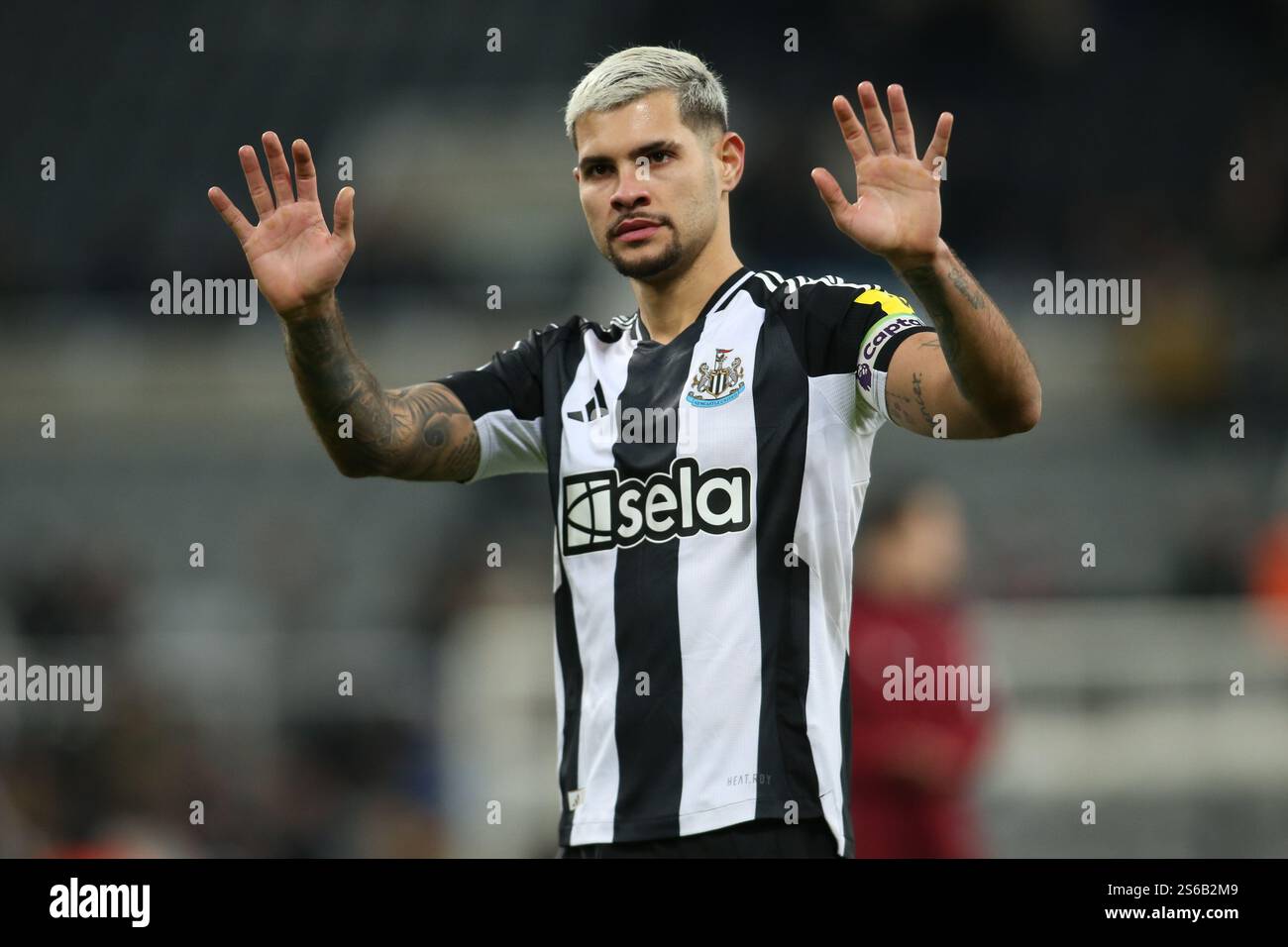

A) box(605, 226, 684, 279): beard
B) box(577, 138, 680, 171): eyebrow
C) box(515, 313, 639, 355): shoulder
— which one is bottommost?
box(515, 313, 639, 355): shoulder

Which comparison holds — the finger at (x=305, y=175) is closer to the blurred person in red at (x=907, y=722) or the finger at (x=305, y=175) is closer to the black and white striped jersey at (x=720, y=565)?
the black and white striped jersey at (x=720, y=565)

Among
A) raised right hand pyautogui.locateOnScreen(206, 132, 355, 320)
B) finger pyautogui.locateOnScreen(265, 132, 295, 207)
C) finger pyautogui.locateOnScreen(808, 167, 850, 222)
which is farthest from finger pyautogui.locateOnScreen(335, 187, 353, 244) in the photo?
finger pyautogui.locateOnScreen(808, 167, 850, 222)

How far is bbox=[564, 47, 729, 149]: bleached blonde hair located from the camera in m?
3.50

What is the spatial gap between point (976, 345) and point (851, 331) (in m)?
0.36

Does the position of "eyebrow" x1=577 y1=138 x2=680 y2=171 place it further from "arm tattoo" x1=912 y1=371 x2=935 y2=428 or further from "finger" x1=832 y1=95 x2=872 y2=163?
"arm tattoo" x1=912 y1=371 x2=935 y2=428

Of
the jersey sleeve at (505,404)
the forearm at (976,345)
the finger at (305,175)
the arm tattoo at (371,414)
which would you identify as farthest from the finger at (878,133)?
the finger at (305,175)

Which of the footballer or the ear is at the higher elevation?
the ear

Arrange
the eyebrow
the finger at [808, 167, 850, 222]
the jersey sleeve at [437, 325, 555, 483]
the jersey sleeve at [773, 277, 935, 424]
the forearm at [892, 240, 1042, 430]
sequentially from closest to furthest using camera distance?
the forearm at [892, 240, 1042, 430] → the finger at [808, 167, 850, 222] → the jersey sleeve at [773, 277, 935, 424] → the eyebrow → the jersey sleeve at [437, 325, 555, 483]

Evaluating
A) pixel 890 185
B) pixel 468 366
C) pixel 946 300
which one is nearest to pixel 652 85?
pixel 890 185

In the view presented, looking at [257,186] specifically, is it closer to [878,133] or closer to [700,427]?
[700,427]

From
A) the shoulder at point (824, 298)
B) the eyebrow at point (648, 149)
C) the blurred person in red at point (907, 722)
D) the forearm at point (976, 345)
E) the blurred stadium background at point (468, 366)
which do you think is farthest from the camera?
the blurred stadium background at point (468, 366)

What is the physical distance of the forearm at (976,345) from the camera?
9.98ft

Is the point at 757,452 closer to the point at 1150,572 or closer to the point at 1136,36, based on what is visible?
the point at 1150,572

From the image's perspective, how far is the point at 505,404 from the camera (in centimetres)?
372
